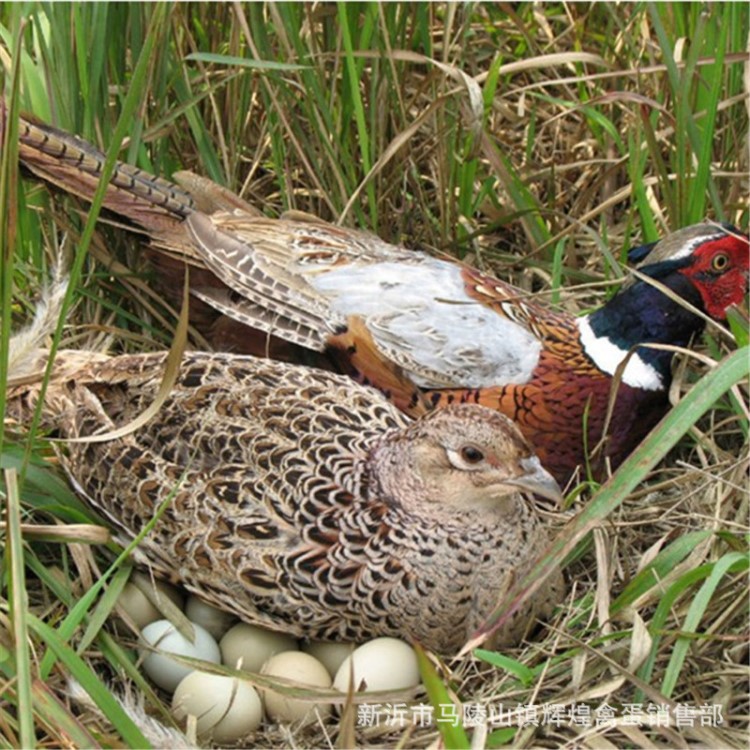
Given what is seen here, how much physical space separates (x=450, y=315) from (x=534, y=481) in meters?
0.72

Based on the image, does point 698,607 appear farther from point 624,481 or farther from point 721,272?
point 721,272

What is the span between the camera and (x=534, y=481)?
108 inches

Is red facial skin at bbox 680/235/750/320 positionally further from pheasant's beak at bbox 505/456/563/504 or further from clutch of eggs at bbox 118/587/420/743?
clutch of eggs at bbox 118/587/420/743

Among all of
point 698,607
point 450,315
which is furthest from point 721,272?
point 698,607

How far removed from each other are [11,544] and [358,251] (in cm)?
148

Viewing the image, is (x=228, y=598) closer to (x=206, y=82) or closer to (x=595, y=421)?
(x=595, y=421)

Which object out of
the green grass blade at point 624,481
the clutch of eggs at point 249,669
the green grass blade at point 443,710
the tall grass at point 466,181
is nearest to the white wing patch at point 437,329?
the tall grass at point 466,181

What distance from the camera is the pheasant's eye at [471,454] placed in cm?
276

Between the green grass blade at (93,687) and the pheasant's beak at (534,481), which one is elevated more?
the pheasant's beak at (534,481)

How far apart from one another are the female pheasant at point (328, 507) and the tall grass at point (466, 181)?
0.41ft

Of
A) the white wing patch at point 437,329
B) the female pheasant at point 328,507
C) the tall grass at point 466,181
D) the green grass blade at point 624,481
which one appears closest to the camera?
the green grass blade at point 624,481

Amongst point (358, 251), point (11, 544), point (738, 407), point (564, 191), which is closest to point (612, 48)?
point (564, 191)

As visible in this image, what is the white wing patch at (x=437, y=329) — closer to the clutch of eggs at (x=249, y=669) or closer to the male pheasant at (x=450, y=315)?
the male pheasant at (x=450, y=315)

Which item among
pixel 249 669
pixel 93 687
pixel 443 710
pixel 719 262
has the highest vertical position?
pixel 719 262
